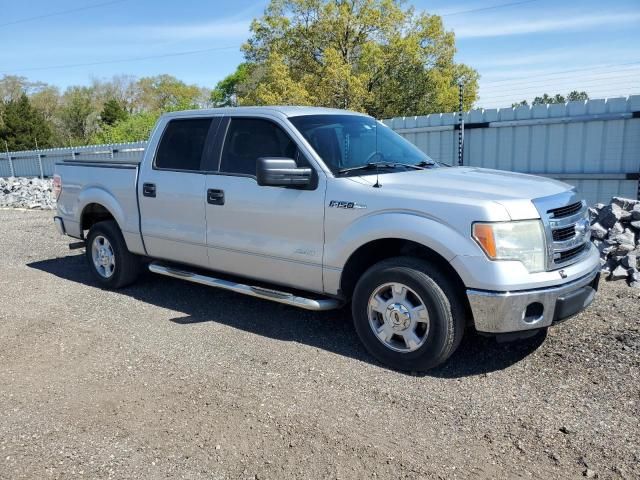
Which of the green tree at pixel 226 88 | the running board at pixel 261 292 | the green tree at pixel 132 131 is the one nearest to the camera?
the running board at pixel 261 292

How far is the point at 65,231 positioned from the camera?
A: 716 cm

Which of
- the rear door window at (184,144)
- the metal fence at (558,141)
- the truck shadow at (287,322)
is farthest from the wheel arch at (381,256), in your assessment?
the metal fence at (558,141)

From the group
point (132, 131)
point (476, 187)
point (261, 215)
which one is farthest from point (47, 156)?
point (132, 131)

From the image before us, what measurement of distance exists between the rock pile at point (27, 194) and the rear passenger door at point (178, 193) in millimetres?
11868

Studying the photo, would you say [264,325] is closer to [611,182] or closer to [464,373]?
[464,373]

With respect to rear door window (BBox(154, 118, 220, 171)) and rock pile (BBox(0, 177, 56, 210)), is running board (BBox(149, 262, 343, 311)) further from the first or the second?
rock pile (BBox(0, 177, 56, 210))

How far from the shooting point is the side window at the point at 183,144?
553cm

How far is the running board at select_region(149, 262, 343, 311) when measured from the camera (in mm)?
4559

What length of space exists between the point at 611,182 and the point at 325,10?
34470mm

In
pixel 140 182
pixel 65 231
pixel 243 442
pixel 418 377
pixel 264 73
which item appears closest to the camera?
pixel 243 442

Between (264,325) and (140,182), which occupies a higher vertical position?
(140,182)

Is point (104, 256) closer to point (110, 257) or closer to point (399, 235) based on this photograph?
point (110, 257)

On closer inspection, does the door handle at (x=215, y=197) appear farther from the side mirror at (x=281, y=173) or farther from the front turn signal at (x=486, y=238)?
the front turn signal at (x=486, y=238)

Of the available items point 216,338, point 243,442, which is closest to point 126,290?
point 216,338
